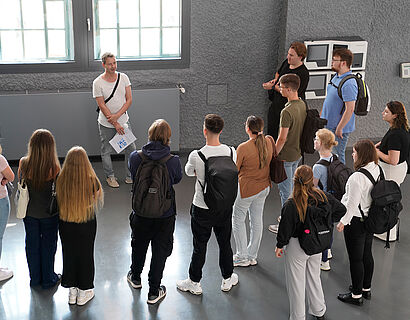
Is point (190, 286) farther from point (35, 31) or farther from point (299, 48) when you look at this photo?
point (35, 31)

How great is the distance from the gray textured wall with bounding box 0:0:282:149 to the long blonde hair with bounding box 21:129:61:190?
11.0 ft

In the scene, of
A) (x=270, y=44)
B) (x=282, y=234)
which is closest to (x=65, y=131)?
(x=270, y=44)

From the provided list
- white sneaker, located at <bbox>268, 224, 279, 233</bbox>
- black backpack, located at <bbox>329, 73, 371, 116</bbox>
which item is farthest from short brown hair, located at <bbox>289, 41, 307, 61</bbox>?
white sneaker, located at <bbox>268, 224, 279, 233</bbox>

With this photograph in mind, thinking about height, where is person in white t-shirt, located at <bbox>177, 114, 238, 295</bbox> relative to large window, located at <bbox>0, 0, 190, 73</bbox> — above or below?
below

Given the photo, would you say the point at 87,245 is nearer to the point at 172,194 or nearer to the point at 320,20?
the point at 172,194

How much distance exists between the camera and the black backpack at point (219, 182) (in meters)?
4.14

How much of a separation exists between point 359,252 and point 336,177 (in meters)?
0.60

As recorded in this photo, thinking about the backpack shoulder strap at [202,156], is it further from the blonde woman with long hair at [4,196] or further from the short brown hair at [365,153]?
the blonde woman with long hair at [4,196]

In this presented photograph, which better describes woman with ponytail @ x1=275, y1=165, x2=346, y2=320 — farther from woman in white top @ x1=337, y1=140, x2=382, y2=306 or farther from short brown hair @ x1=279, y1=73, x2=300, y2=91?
short brown hair @ x1=279, y1=73, x2=300, y2=91

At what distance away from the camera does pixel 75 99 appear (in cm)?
729

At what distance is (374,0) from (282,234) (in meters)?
5.10

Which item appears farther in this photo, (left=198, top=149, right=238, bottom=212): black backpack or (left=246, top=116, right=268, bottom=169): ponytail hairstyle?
(left=246, top=116, right=268, bottom=169): ponytail hairstyle

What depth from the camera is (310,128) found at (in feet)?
17.3

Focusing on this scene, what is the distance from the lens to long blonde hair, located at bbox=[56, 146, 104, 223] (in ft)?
13.3
